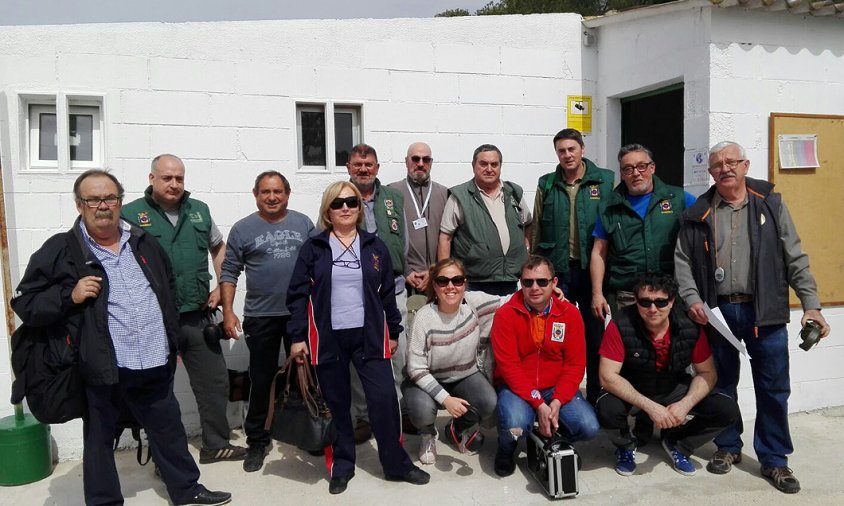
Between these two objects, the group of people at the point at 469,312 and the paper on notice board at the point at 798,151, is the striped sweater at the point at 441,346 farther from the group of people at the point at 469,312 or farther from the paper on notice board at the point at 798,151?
the paper on notice board at the point at 798,151

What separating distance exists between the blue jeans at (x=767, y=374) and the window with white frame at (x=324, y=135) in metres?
2.78

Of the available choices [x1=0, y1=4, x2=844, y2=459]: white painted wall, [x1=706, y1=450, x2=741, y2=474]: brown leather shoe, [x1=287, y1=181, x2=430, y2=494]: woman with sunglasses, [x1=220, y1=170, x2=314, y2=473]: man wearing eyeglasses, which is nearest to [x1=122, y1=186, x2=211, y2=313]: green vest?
[x1=220, y1=170, x2=314, y2=473]: man wearing eyeglasses

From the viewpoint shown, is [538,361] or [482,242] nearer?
[538,361]

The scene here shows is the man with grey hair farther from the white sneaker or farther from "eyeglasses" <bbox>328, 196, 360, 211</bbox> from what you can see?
the white sneaker

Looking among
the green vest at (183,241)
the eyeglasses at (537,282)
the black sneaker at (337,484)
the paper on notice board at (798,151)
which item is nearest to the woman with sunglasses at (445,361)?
the eyeglasses at (537,282)

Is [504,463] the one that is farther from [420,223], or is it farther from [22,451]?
[22,451]

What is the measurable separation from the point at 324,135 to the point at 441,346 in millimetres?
1889

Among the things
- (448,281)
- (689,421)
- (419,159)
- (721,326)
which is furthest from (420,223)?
(689,421)

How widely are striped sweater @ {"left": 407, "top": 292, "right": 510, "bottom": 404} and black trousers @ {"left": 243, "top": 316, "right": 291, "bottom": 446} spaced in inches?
32.0

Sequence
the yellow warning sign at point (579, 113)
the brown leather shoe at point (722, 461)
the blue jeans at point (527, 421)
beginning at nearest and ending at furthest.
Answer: the blue jeans at point (527, 421) → the brown leather shoe at point (722, 461) → the yellow warning sign at point (579, 113)

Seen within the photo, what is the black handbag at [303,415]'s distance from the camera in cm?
334

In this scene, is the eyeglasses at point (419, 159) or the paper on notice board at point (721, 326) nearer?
the paper on notice board at point (721, 326)

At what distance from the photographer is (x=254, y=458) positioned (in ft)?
12.6

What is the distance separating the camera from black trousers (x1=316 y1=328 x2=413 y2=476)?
3.40m
